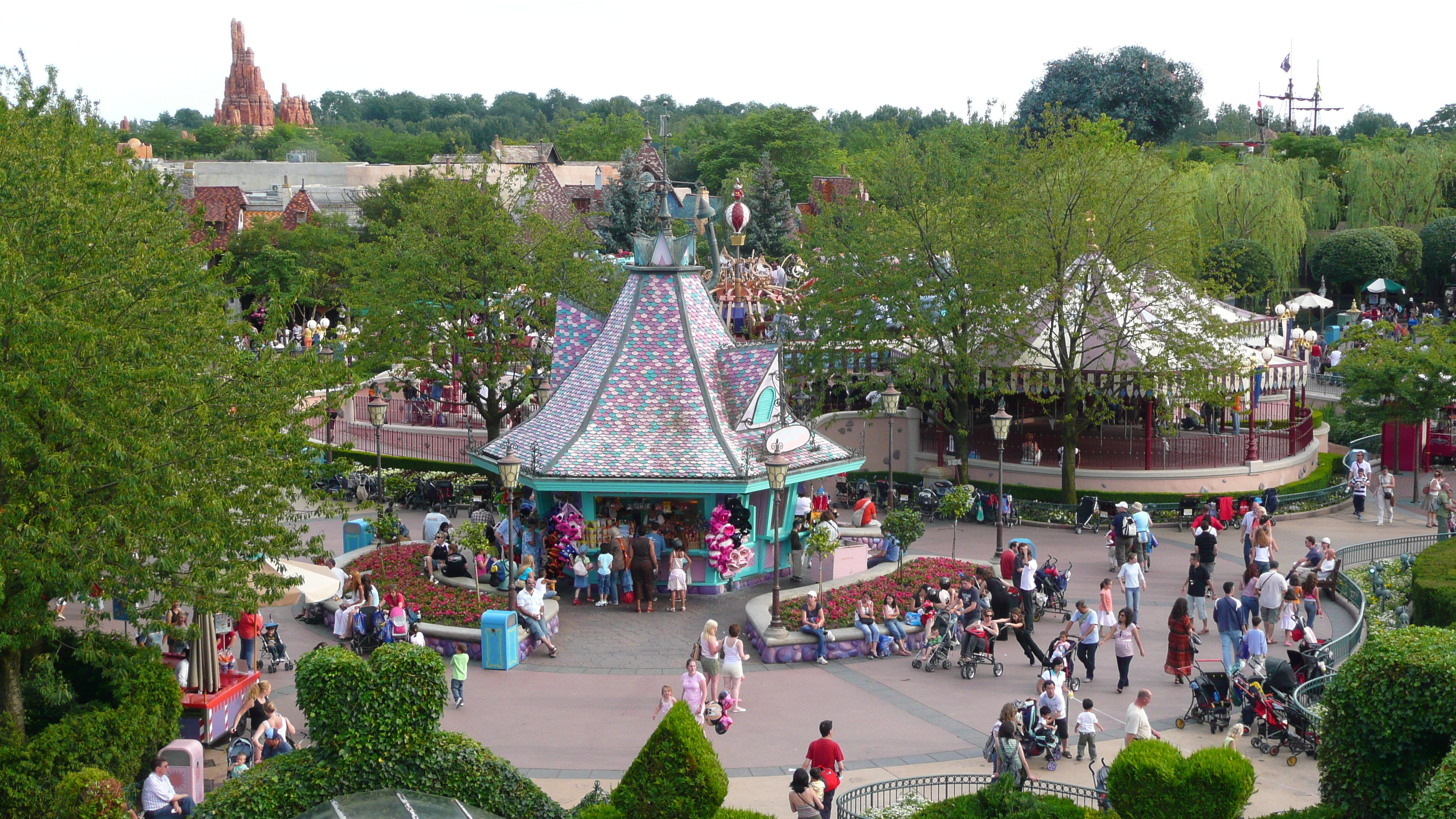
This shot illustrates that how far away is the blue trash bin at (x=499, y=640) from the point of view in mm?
20859

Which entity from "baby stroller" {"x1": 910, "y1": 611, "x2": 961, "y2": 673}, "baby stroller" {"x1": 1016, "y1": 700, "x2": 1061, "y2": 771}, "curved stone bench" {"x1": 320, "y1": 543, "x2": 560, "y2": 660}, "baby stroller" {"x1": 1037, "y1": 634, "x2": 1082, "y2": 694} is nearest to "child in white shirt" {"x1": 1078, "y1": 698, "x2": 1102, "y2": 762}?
"baby stroller" {"x1": 1016, "y1": 700, "x2": 1061, "y2": 771}

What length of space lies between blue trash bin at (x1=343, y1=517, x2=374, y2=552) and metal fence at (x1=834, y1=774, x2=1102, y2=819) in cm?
1483

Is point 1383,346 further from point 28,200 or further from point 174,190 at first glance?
point 28,200

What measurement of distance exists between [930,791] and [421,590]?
10.7 m

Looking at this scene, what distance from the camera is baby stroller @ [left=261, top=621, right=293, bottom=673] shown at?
20.7 meters

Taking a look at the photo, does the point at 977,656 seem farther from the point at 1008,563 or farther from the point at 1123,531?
the point at 1123,531

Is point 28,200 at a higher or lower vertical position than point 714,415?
higher

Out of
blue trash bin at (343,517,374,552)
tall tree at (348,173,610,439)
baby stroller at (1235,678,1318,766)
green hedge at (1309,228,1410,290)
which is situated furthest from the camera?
green hedge at (1309,228,1410,290)

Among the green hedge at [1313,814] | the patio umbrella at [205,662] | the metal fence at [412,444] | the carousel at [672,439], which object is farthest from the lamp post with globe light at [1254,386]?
the patio umbrella at [205,662]

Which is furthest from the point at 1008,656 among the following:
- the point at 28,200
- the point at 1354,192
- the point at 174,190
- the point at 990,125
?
the point at 1354,192

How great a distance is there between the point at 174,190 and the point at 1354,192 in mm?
55057

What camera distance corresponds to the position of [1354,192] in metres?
64.6

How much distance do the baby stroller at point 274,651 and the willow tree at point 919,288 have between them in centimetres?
1642

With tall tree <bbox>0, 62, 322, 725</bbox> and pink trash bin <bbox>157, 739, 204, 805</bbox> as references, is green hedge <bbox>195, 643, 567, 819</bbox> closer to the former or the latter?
pink trash bin <bbox>157, 739, 204, 805</bbox>
